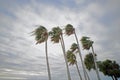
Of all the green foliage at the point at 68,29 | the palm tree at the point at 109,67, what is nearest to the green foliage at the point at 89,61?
the palm tree at the point at 109,67

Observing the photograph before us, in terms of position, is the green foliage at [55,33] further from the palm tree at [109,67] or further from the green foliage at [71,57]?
the palm tree at [109,67]

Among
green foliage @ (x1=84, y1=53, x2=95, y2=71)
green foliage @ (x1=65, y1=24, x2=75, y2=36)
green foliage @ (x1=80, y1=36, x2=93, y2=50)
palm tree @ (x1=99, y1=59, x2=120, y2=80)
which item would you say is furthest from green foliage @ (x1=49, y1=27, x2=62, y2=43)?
palm tree @ (x1=99, y1=59, x2=120, y2=80)

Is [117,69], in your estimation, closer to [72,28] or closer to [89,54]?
[89,54]

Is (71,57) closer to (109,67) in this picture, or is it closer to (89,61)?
(89,61)

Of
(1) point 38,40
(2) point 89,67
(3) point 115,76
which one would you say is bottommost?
(3) point 115,76

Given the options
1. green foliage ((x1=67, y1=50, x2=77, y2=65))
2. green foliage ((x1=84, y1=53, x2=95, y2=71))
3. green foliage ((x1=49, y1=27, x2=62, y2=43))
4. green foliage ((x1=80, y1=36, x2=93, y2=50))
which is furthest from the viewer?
green foliage ((x1=84, y1=53, x2=95, y2=71))

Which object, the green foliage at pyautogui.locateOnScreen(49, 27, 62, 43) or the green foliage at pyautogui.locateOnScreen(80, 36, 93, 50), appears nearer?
the green foliage at pyautogui.locateOnScreen(49, 27, 62, 43)

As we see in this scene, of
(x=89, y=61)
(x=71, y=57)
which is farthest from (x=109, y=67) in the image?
(x=71, y=57)

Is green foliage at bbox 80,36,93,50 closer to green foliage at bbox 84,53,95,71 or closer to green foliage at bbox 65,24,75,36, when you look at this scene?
green foliage at bbox 65,24,75,36

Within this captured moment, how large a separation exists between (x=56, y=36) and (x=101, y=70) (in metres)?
35.1

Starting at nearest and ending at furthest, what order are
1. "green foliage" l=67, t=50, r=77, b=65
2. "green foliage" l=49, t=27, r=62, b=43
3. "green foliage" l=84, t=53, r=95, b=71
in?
"green foliage" l=49, t=27, r=62, b=43 < "green foliage" l=67, t=50, r=77, b=65 < "green foliage" l=84, t=53, r=95, b=71

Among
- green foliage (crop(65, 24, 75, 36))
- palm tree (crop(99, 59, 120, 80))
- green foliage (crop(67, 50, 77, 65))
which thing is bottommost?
palm tree (crop(99, 59, 120, 80))

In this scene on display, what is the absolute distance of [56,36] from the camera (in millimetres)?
36250

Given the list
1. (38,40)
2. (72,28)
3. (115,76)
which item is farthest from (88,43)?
(115,76)
